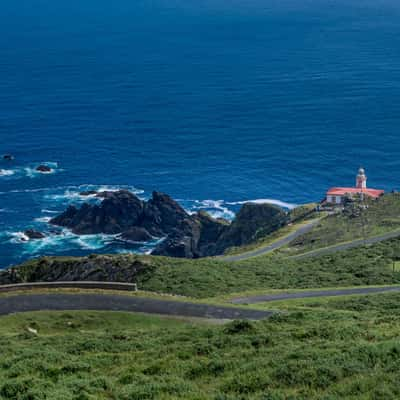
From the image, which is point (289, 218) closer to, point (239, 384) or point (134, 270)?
point (134, 270)

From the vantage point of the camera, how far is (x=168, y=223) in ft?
355

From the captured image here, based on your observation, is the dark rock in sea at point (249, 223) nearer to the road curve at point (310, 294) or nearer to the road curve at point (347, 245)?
the road curve at point (347, 245)

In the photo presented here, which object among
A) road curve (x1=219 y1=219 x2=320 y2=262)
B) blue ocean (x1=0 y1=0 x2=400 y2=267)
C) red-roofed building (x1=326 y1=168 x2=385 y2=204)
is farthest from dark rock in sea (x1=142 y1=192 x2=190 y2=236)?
road curve (x1=219 y1=219 x2=320 y2=262)

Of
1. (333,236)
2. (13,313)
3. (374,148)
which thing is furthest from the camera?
(374,148)

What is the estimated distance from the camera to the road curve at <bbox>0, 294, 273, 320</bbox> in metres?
38.6

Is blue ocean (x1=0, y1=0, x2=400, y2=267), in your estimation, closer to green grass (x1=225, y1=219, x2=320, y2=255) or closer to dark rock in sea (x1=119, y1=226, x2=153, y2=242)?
dark rock in sea (x1=119, y1=226, x2=153, y2=242)

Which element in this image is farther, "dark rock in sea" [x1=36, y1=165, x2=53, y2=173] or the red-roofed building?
"dark rock in sea" [x1=36, y1=165, x2=53, y2=173]

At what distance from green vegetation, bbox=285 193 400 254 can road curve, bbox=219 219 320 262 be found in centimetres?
118

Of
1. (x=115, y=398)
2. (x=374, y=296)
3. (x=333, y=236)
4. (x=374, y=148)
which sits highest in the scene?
(x=374, y=148)

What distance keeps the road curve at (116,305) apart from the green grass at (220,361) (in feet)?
16.2

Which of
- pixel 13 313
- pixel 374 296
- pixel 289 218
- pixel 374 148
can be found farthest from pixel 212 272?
pixel 374 148

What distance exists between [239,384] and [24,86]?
6677 inches

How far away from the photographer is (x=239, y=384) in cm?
2195

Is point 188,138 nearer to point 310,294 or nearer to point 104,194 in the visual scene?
point 104,194
